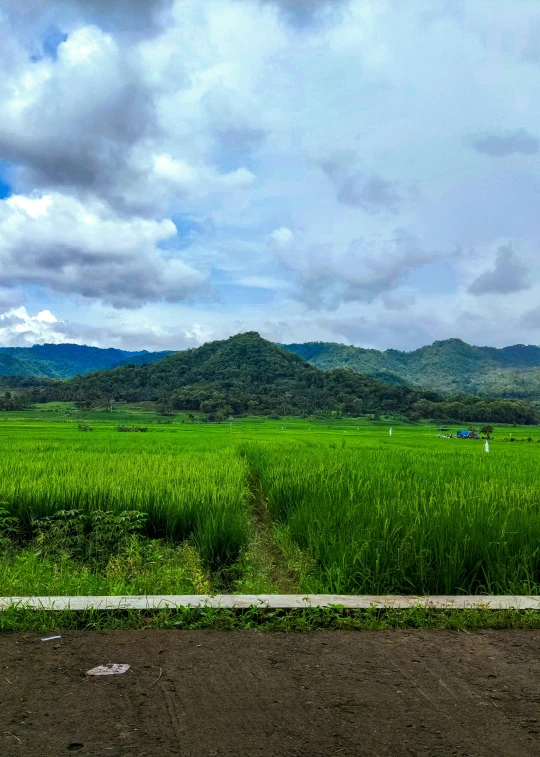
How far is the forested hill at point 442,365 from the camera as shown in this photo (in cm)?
13888

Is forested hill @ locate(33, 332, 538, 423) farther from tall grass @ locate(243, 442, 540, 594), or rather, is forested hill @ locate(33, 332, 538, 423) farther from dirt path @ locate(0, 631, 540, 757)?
dirt path @ locate(0, 631, 540, 757)

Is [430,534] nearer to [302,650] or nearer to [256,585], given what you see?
[256,585]

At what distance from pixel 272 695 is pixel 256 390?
85.2 m

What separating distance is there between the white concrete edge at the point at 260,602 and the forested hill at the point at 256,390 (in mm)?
66715

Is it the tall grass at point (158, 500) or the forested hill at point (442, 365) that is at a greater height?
the forested hill at point (442, 365)

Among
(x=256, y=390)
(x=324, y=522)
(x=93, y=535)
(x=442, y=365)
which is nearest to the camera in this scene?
(x=324, y=522)

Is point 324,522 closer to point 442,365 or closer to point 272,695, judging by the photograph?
point 272,695

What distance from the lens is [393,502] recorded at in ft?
21.0

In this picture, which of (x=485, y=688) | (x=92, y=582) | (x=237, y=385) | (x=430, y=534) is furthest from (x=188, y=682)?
(x=237, y=385)

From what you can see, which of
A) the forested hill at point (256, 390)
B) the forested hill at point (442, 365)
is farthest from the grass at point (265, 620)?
the forested hill at point (442, 365)

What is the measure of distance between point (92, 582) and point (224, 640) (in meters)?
1.77

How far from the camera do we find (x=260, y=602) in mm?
3623

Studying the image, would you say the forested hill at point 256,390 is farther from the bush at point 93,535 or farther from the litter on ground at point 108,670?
the litter on ground at point 108,670

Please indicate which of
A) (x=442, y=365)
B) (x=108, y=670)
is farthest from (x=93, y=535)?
(x=442, y=365)
